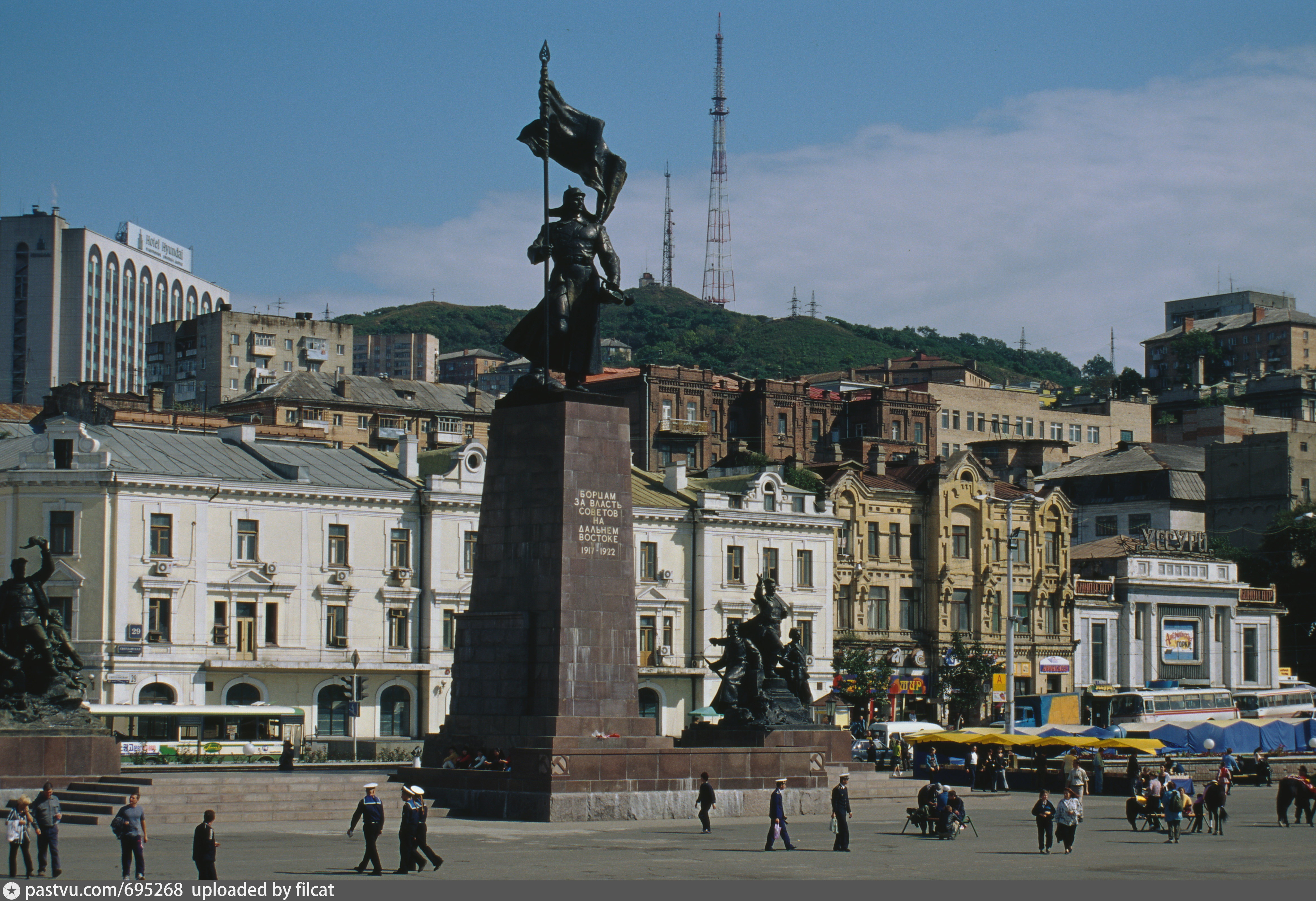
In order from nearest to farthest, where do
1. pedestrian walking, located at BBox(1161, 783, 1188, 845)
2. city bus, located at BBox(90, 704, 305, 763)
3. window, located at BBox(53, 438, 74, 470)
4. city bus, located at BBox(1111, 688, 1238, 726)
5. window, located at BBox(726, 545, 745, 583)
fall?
pedestrian walking, located at BBox(1161, 783, 1188, 845)
city bus, located at BBox(90, 704, 305, 763)
window, located at BBox(53, 438, 74, 470)
window, located at BBox(726, 545, 745, 583)
city bus, located at BBox(1111, 688, 1238, 726)

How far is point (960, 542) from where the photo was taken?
81.6m

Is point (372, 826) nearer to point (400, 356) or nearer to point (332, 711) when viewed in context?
point (332, 711)

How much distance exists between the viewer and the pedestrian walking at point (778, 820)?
3056cm

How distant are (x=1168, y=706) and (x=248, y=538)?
116ft

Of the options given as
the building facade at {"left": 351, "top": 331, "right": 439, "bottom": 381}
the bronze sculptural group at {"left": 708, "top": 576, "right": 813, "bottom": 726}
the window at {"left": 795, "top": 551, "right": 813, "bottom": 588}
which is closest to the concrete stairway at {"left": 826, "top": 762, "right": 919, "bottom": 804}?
the bronze sculptural group at {"left": 708, "top": 576, "right": 813, "bottom": 726}

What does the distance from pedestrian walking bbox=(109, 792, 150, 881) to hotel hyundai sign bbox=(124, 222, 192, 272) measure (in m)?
166

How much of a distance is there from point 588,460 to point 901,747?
29356mm

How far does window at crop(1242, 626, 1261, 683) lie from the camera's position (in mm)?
90062

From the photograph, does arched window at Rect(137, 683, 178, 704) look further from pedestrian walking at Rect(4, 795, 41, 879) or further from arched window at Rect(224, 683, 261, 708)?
pedestrian walking at Rect(4, 795, 41, 879)

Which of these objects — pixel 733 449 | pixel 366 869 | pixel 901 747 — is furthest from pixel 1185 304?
pixel 366 869

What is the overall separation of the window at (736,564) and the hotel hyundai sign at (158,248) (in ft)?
406

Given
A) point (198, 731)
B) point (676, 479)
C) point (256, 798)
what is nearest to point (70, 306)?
point (676, 479)

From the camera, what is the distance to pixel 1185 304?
7298 inches

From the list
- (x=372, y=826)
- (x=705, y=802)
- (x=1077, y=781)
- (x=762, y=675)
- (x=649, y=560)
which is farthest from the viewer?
(x=649, y=560)
